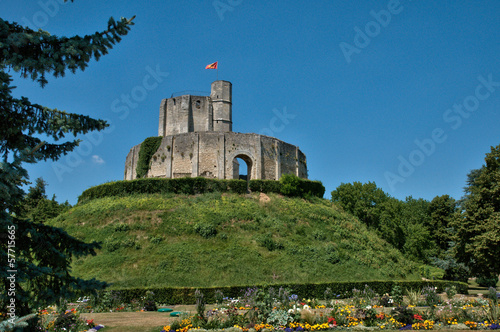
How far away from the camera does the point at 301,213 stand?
110 ft

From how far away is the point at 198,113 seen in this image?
4353 cm

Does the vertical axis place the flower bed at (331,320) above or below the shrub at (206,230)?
below

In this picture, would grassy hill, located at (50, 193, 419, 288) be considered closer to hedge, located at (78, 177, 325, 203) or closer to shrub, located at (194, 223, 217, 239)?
shrub, located at (194, 223, 217, 239)

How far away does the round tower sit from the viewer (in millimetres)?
43969

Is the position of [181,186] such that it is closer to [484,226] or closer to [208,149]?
[208,149]

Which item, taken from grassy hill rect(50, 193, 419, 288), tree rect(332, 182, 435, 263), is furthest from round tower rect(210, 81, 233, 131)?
tree rect(332, 182, 435, 263)

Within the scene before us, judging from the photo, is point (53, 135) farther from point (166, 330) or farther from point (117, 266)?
point (117, 266)

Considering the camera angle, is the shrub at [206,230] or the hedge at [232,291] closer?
the hedge at [232,291]

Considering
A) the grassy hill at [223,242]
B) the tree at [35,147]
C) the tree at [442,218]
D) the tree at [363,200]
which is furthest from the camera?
the tree at [363,200]

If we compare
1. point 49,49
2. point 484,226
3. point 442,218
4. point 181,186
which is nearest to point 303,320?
point 49,49

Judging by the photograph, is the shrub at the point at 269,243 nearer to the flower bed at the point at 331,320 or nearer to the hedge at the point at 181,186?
the hedge at the point at 181,186

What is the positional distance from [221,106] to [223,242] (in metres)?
20.5

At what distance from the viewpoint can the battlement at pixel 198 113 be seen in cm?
4328

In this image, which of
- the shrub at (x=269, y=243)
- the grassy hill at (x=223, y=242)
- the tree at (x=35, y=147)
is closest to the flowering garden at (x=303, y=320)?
the tree at (x=35, y=147)
